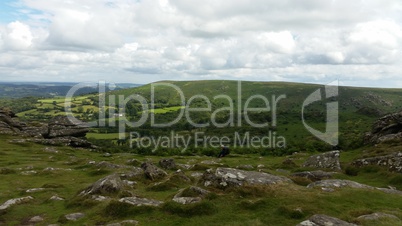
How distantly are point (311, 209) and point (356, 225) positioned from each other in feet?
9.22

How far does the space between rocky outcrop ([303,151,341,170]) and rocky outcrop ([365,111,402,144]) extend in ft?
67.3

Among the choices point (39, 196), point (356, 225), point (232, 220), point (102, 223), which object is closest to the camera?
point (356, 225)

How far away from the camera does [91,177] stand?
37.7 m

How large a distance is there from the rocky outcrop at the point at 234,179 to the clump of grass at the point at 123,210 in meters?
5.49

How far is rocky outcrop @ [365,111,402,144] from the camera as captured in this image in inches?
2132

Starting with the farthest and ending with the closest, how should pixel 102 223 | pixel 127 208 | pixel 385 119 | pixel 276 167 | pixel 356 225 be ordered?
pixel 385 119, pixel 276 167, pixel 127 208, pixel 102 223, pixel 356 225

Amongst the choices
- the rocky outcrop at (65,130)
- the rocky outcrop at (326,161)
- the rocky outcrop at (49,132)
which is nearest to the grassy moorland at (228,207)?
the rocky outcrop at (326,161)

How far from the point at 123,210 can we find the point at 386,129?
56.0 meters

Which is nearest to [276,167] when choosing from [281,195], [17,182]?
[281,195]

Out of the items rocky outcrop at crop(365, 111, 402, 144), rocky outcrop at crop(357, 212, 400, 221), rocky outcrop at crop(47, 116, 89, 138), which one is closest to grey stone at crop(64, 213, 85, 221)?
rocky outcrop at crop(357, 212, 400, 221)

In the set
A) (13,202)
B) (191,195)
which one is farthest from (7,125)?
(191,195)

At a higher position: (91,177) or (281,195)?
(281,195)

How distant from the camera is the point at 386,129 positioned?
58062mm

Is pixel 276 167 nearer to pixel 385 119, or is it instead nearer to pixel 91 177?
pixel 91 177
